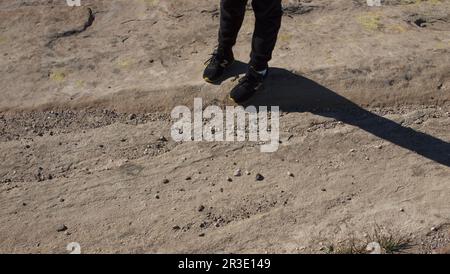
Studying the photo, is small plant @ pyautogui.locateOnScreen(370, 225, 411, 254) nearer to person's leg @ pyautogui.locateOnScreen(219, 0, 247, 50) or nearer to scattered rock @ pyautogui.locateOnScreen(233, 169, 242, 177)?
scattered rock @ pyautogui.locateOnScreen(233, 169, 242, 177)

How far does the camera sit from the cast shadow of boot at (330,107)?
3.58 meters

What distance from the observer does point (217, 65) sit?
392 cm

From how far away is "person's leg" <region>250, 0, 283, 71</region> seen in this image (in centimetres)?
351

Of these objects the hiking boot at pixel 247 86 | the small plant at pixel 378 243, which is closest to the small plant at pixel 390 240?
the small plant at pixel 378 243

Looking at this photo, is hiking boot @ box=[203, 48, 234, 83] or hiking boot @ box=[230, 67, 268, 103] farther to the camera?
hiking boot @ box=[203, 48, 234, 83]

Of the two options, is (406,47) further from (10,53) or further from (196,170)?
(10,53)

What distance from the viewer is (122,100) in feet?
12.6

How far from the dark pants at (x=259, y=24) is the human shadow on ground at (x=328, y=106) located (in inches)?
8.1

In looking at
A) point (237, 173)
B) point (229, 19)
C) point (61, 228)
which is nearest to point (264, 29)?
point (229, 19)

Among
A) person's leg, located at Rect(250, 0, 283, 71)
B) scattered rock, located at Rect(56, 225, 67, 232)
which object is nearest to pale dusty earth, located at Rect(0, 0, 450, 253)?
scattered rock, located at Rect(56, 225, 67, 232)

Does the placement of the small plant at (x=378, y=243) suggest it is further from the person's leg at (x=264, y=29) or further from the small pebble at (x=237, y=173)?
the person's leg at (x=264, y=29)

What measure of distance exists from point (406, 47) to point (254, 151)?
1471mm

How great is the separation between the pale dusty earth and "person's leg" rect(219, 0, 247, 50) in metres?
0.27
